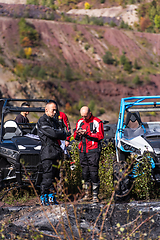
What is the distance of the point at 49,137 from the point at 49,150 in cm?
22

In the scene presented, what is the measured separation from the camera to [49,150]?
5199 millimetres

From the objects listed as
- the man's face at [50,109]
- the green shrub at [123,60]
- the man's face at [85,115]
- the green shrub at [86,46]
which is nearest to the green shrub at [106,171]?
the man's face at [85,115]

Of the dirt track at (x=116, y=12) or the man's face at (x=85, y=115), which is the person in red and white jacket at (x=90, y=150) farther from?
the dirt track at (x=116, y=12)

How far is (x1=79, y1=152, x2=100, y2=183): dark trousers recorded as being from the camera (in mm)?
5422

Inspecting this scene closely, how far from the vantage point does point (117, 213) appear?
462 centimetres

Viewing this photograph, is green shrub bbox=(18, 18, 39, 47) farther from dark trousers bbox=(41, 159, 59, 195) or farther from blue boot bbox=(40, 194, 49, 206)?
blue boot bbox=(40, 194, 49, 206)

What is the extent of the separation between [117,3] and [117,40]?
33.1 metres

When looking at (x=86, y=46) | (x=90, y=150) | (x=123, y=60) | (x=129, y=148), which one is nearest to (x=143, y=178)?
(x=129, y=148)

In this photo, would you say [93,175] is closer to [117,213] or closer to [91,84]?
[117,213]

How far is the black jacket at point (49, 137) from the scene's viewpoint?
516 centimetres

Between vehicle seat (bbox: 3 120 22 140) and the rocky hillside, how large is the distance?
25334 mm

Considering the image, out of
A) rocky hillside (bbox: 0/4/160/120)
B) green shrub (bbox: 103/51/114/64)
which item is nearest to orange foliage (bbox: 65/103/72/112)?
rocky hillside (bbox: 0/4/160/120)

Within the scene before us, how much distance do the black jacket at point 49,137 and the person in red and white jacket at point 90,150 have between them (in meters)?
0.38

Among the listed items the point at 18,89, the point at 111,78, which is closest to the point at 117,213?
the point at 18,89
